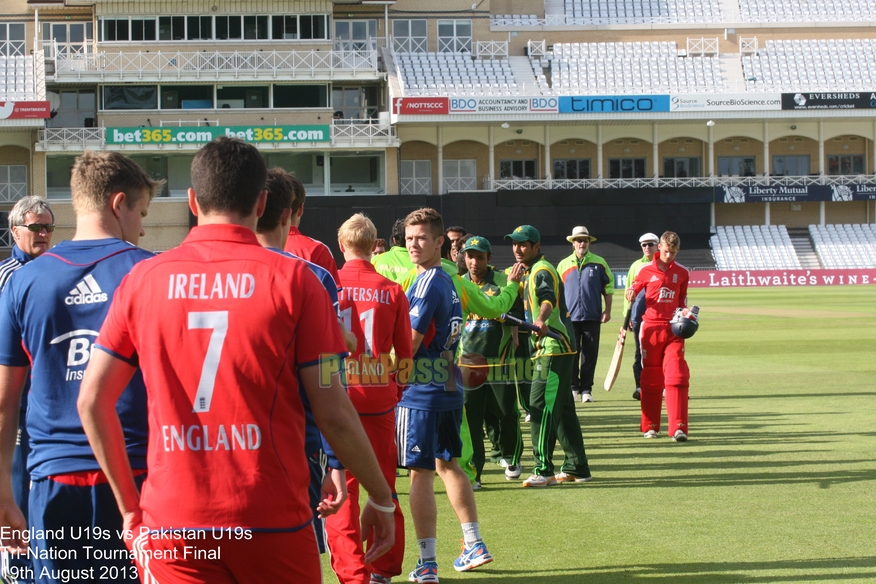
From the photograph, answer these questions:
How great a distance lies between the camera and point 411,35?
53.8 metres

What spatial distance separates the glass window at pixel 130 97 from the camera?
48.8 meters

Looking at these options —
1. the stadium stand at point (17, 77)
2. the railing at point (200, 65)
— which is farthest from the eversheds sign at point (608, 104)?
the stadium stand at point (17, 77)

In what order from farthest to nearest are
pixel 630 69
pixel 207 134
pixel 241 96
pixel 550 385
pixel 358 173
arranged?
1. pixel 630 69
2. pixel 358 173
3. pixel 241 96
4. pixel 207 134
5. pixel 550 385

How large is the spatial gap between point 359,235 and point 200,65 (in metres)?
46.4

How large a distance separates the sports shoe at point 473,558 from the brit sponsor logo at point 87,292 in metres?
2.91

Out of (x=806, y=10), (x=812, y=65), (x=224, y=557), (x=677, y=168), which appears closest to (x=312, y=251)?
(x=224, y=557)

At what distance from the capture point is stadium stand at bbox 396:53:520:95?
167ft

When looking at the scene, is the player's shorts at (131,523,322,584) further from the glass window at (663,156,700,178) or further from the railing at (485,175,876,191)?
the glass window at (663,156,700,178)

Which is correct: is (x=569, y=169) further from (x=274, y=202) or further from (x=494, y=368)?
(x=274, y=202)

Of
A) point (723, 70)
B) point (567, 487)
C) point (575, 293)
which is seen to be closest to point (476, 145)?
point (723, 70)

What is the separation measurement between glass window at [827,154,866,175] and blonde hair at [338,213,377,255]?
55.9 meters

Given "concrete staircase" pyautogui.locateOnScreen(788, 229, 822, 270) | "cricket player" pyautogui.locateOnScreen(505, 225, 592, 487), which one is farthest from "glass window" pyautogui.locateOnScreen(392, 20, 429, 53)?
"cricket player" pyautogui.locateOnScreen(505, 225, 592, 487)

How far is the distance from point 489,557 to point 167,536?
306 cm

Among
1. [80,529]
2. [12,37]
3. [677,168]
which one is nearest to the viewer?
[80,529]
